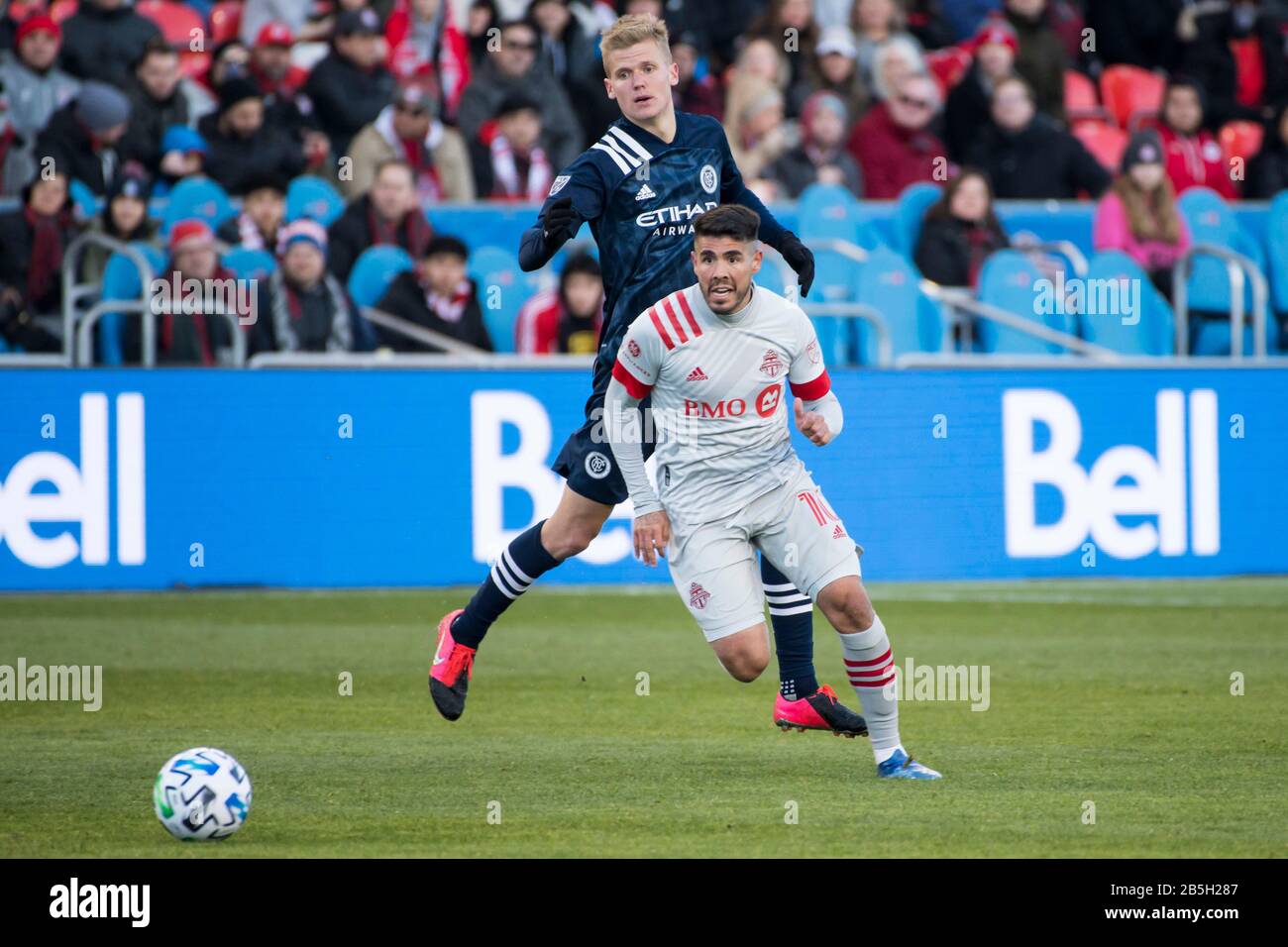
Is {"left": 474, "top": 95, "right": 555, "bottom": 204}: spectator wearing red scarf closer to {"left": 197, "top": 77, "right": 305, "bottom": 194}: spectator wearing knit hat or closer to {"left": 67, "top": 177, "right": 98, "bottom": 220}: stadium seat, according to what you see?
{"left": 197, "top": 77, "right": 305, "bottom": 194}: spectator wearing knit hat

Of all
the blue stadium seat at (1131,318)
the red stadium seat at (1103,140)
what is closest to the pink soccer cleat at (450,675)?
the blue stadium seat at (1131,318)

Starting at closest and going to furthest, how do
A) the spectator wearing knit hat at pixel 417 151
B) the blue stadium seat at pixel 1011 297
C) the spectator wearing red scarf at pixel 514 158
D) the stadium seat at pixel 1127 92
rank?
the blue stadium seat at pixel 1011 297 < the spectator wearing knit hat at pixel 417 151 < the spectator wearing red scarf at pixel 514 158 < the stadium seat at pixel 1127 92

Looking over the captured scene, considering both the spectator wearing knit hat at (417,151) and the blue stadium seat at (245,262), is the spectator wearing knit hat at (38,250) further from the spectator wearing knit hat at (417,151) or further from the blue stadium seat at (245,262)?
the spectator wearing knit hat at (417,151)

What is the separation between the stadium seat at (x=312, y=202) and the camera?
15383 millimetres

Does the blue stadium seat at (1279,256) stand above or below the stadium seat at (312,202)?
below

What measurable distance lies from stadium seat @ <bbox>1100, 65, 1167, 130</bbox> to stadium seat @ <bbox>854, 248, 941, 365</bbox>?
5.19 meters

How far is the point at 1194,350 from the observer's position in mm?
15789

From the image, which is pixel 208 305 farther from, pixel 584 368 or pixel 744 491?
pixel 744 491

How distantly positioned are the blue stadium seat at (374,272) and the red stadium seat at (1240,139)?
25.2 ft

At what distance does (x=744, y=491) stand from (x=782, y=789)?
1030 mm

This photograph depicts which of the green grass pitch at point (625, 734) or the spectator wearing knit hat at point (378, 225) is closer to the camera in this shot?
the green grass pitch at point (625, 734)

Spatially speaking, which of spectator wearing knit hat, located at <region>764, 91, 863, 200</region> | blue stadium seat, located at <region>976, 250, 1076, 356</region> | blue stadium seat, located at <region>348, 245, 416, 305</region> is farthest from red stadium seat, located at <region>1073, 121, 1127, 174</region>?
blue stadium seat, located at <region>348, 245, 416, 305</region>
